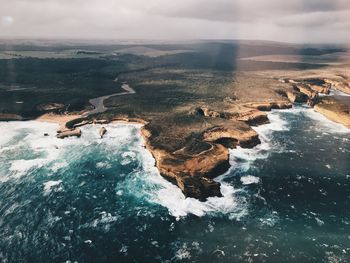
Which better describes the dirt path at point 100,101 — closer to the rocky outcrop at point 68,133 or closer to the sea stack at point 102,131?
the rocky outcrop at point 68,133

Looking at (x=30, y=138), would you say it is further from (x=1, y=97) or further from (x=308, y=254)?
(x=308, y=254)

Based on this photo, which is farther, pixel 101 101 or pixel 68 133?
pixel 101 101

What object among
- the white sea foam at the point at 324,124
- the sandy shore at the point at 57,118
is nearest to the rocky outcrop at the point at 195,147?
the white sea foam at the point at 324,124

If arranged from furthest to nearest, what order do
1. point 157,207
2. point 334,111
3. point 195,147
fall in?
point 334,111 < point 195,147 < point 157,207

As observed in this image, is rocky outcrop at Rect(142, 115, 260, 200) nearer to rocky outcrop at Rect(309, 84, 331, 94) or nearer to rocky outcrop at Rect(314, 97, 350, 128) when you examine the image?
rocky outcrop at Rect(314, 97, 350, 128)

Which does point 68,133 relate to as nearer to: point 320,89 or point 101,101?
point 101,101

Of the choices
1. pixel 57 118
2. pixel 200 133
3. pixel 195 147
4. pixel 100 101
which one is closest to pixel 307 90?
pixel 200 133
